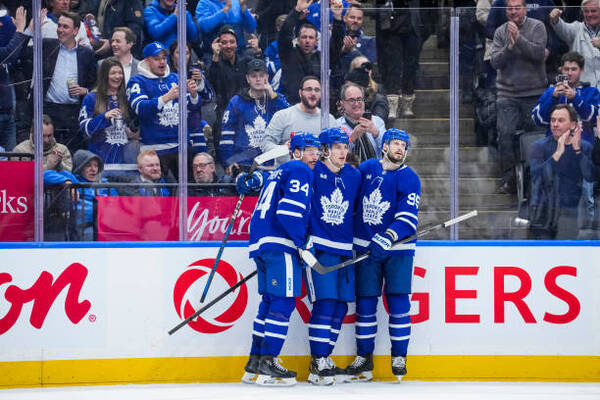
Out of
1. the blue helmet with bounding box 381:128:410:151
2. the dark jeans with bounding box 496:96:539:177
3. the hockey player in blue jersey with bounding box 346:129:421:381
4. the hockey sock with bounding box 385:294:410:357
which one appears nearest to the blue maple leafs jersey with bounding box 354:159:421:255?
the hockey player in blue jersey with bounding box 346:129:421:381

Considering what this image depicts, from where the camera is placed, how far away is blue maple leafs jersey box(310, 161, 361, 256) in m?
4.68

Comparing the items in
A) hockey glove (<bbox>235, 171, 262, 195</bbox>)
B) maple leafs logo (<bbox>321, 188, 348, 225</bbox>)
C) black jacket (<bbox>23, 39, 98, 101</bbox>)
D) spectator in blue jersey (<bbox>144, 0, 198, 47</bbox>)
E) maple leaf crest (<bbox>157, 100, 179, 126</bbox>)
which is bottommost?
maple leafs logo (<bbox>321, 188, 348, 225</bbox>)

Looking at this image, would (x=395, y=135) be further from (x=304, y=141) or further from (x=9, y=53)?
(x=9, y=53)

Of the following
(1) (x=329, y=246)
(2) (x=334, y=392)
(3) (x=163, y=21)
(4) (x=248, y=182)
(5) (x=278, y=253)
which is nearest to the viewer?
(2) (x=334, y=392)

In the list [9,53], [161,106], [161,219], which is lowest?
[161,219]

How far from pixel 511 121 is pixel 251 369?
1.94 metres

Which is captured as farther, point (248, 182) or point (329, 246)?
point (248, 182)

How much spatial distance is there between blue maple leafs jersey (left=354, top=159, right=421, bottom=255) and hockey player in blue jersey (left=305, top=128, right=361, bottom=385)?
0.08 metres

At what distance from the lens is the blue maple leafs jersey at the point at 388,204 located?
15.3 ft

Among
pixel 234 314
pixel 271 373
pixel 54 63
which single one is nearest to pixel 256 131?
pixel 234 314

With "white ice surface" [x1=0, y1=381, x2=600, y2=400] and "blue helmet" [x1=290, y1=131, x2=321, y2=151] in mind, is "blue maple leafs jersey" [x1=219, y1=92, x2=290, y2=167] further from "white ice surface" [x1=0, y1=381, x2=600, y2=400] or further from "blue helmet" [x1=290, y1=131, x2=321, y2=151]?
"white ice surface" [x1=0, y1=381, x2=600, y2=400]

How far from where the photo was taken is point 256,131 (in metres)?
5.21

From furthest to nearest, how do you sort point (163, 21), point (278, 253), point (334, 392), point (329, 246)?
point (163, 21)
point (329, 246)
point (278, 253)
point (334, 392)

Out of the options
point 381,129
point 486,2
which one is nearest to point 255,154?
point 381,129
